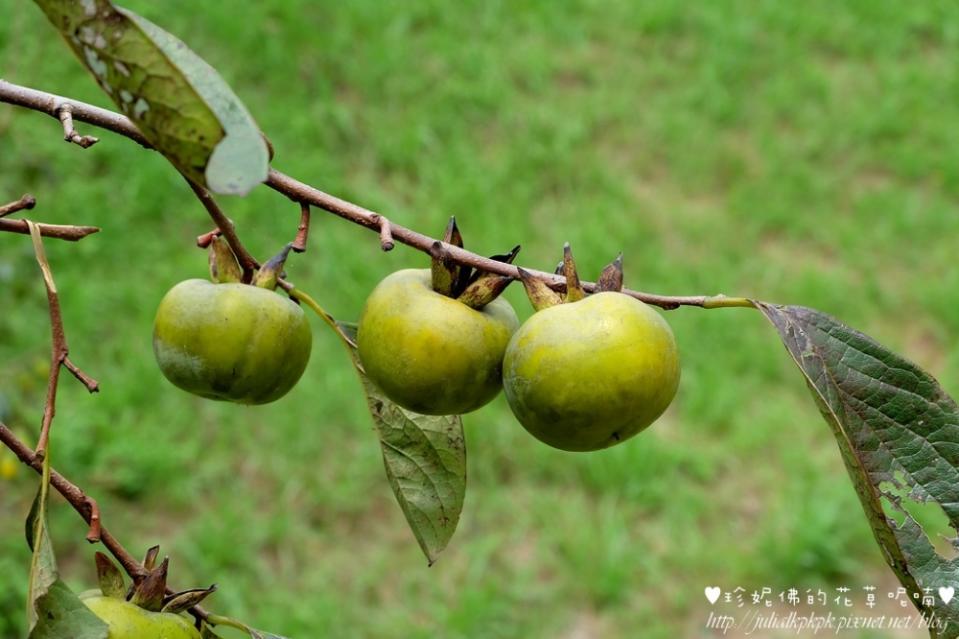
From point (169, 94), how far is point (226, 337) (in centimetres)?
32

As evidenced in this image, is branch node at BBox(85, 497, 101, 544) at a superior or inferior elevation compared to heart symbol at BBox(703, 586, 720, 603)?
superior

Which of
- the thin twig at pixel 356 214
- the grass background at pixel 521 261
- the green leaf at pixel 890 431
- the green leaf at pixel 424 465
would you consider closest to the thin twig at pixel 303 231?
the thin twig at pixel 356 214

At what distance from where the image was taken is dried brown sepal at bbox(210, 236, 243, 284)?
3.94 feet

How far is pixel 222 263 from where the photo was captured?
1.21 metres

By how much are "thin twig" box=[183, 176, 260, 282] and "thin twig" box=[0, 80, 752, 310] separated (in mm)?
11

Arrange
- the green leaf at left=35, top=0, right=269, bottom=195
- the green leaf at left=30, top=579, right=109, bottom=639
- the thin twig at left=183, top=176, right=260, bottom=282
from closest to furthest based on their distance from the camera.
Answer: the green leaf at left=35, top=0, right=269, bottom=195
the green leaf at left=30, top=579, right=109, bottom=639
the thin twig at left=183, top=176, right=260, bottom=282

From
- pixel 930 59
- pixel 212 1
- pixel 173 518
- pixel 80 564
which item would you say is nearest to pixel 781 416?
pixel 173 518

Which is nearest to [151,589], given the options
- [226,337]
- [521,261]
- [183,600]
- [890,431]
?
[183,600]

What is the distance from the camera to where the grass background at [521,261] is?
3.27 metres

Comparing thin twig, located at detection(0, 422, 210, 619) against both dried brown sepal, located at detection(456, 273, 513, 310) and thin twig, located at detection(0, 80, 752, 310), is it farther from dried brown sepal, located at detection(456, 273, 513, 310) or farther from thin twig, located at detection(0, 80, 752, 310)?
dried brown sepal, located at detection(456, 273, 513, 310)

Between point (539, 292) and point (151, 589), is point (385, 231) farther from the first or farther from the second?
point (151, 589)

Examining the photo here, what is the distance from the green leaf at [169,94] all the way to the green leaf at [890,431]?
22.2 inches

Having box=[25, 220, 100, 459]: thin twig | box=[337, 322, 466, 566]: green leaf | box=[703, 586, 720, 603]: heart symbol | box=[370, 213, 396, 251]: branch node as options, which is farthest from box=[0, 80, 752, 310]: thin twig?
box=[703, 586, 720, 603]: heart symbol

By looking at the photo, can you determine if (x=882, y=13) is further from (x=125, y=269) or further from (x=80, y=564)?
(x=80, y=564)
